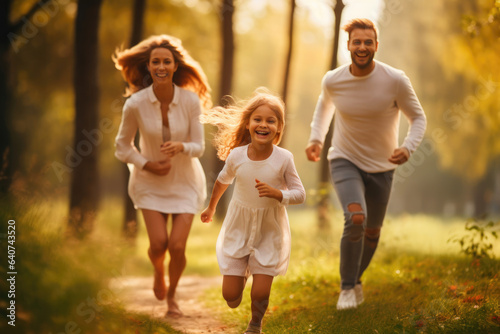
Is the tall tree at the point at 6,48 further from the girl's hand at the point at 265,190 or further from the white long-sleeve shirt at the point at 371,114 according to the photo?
the girl's hand at the point at 265,190

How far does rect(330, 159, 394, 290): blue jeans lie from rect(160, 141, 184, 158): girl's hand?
A: 5.40ft

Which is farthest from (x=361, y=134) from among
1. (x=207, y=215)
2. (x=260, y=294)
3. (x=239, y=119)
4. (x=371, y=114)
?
(x=260, y=294)

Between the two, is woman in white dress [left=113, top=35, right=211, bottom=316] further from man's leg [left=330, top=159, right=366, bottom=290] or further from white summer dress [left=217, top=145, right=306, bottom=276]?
man's leg [left=330, top=159, right=366, bottom=290]

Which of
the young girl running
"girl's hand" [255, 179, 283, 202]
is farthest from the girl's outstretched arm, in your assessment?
"girl's hand" [255, 179, 283, 202]

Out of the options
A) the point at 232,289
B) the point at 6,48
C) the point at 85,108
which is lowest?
the point at 232,289

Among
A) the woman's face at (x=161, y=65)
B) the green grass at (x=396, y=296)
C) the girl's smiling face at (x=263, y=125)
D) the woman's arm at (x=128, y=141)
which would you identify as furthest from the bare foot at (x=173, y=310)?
the woman's face at (x=161, y=65)

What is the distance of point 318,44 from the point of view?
3181cm

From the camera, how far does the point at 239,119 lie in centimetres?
559

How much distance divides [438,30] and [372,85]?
59.1ft

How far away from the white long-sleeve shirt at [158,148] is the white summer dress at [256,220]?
135cm

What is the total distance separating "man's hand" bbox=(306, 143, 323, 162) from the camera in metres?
6.21

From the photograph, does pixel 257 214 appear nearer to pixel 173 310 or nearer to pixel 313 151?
pixel 313 151

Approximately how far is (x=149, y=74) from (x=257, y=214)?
8.74ft

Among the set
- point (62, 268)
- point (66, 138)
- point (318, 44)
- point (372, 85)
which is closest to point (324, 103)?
point (372, 85)
